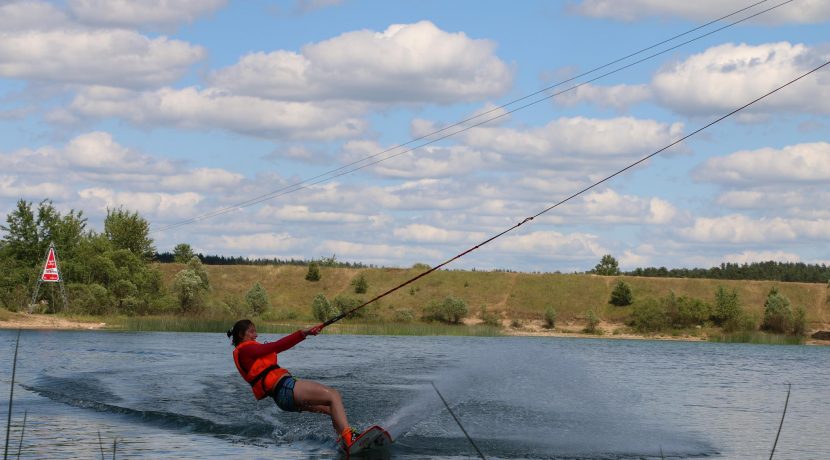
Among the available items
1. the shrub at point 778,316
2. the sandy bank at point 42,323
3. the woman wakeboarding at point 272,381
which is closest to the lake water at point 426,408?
the woman wakeboarding at point 272,381

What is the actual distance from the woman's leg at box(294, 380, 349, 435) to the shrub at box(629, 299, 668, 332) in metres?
74.7

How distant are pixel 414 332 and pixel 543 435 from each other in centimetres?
4326

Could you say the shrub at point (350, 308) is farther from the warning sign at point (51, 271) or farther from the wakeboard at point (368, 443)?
the wakeboard at point (368, 443)

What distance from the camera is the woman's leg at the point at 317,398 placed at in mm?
12906

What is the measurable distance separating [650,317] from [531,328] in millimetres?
10570

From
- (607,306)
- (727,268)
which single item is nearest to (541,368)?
(607,306)

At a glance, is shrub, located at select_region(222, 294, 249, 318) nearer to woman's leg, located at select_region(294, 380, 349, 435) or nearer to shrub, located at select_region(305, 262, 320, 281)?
shrub, located at select_region(305, 262, 320, 281)

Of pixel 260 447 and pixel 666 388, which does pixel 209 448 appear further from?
pixel 666 388

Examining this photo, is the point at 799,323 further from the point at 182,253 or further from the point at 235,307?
the point at 182,253

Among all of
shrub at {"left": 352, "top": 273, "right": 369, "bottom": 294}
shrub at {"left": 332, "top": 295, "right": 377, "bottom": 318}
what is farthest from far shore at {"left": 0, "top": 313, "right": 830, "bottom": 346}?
shrub at {"left": 352, "top": 273, "right": 369, "bottom": 294}

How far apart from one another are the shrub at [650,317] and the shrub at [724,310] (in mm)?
5539

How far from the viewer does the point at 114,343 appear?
141 ft

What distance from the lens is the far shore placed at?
5822 centimetres

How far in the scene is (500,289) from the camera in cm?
10944
